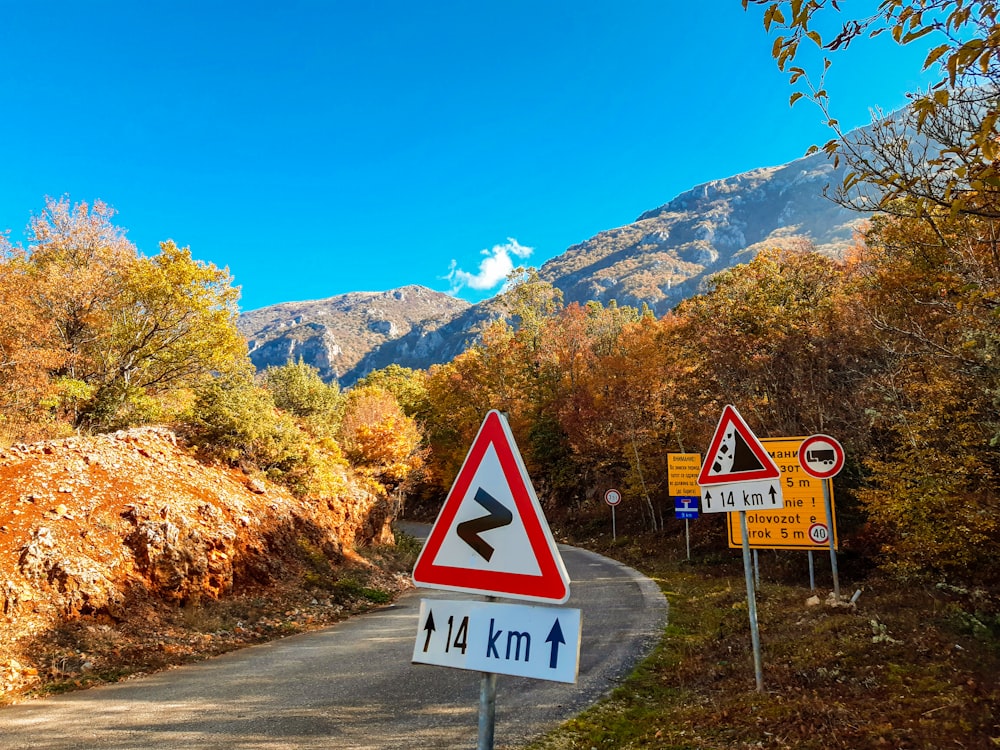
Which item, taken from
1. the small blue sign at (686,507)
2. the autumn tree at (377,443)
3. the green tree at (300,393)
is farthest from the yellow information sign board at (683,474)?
the green tree at (300,393)

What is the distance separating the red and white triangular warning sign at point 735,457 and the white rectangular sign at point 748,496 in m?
0.07

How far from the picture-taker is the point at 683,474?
1861 cm

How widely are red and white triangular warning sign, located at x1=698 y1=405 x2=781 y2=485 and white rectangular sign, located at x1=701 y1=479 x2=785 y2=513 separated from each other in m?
0.07

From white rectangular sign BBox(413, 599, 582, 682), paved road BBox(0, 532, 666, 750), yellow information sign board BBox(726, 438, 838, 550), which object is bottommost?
paved road BBox(0, 532, 666, 750)

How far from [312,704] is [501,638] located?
4.73m

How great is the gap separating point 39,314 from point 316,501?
30.4 feet

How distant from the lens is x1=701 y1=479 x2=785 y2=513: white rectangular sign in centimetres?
521

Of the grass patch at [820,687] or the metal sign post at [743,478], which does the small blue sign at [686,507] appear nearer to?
the grass patch at [820,687]

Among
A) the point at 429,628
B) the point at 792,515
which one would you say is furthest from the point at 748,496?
the point at 792,515

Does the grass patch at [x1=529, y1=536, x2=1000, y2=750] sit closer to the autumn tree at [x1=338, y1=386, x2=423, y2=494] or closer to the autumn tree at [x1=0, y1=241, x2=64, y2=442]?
the autumn tree at [x1=0, y1=241, x2=64, y2=442]

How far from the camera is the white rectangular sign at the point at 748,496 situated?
5.21 meters

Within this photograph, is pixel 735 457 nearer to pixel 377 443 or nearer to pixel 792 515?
pixel 792 515

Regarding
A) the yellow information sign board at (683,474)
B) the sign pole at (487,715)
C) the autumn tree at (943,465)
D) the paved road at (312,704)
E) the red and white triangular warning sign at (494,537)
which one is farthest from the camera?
the yellow information sign board at (683,474)

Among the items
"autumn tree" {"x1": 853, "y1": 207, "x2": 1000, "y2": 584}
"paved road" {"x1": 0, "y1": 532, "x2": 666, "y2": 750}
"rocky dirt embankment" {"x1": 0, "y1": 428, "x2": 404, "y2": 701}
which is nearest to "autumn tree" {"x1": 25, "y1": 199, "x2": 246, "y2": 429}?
"rocky dirt embankment" {"x1": 0, "y1": 428, "x2": 404, "y2": 701}
